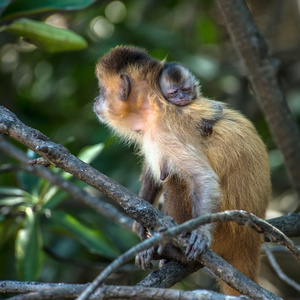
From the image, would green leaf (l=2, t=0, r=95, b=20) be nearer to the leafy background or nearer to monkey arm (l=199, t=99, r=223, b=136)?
the leafy background

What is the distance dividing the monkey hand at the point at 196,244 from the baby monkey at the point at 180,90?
87 centimetres

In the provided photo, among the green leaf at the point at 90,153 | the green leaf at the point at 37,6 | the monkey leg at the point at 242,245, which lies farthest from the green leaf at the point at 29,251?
the green leaf at the point at 37,6

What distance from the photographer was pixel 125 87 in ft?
12.6

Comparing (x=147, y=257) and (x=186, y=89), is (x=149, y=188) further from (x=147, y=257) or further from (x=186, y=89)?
(x=186, y=89)

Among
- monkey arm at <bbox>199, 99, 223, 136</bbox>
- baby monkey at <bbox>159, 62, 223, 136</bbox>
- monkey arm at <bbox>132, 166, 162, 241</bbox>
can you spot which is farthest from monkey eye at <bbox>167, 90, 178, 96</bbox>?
monkey arm at <bbox>132, 166, 162, 241</bbox>

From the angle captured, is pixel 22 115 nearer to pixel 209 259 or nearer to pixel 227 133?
pixel 227 133

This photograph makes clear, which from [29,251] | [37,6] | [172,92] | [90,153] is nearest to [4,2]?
[37,6]

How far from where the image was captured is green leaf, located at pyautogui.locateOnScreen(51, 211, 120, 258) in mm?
4805

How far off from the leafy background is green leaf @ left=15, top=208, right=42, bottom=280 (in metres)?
0.47

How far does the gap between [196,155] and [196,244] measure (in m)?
0.75

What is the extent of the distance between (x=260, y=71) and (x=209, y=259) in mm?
2529

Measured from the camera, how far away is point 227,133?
3652 mm

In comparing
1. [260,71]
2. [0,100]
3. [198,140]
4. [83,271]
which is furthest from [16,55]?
[198,140]

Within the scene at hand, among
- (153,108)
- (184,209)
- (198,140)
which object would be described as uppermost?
(153,108)
